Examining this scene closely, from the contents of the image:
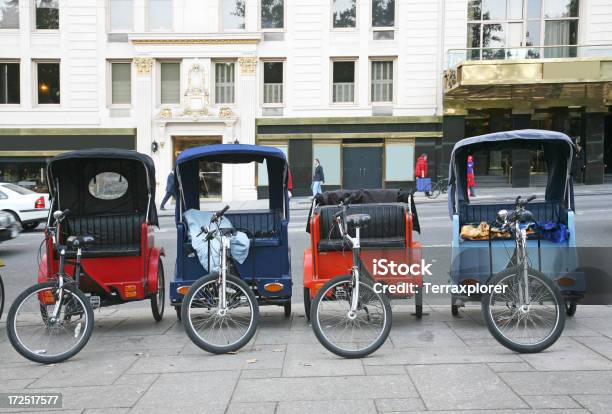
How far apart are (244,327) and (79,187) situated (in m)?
3.27

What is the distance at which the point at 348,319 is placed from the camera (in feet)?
18.8

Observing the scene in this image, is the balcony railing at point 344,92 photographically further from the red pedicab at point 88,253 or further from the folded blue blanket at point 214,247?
the folded blue blanket at point 214,247

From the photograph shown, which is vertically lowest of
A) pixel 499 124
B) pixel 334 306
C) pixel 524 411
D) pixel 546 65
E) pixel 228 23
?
pixel 524 411

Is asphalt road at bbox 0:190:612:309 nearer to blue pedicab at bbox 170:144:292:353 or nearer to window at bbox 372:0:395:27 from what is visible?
blue pedicab at bbox 170:144:292:353

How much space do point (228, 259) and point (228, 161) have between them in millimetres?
1905

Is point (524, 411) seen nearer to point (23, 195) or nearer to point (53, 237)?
point (53, 237)

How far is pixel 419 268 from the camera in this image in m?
7.10

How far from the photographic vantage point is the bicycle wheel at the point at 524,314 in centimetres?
564

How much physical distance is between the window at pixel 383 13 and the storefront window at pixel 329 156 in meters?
6.26

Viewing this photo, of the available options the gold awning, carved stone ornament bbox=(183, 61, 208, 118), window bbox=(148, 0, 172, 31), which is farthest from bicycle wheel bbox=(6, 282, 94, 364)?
window bbox=(148, 0, 172, 31)

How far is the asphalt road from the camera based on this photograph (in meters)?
9.84

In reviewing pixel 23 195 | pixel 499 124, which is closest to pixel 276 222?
pixel 23 195

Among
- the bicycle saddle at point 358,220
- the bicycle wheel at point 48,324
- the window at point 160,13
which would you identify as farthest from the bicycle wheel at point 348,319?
the window at point 160,13

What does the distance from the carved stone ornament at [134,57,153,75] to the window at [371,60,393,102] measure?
35.4ft
